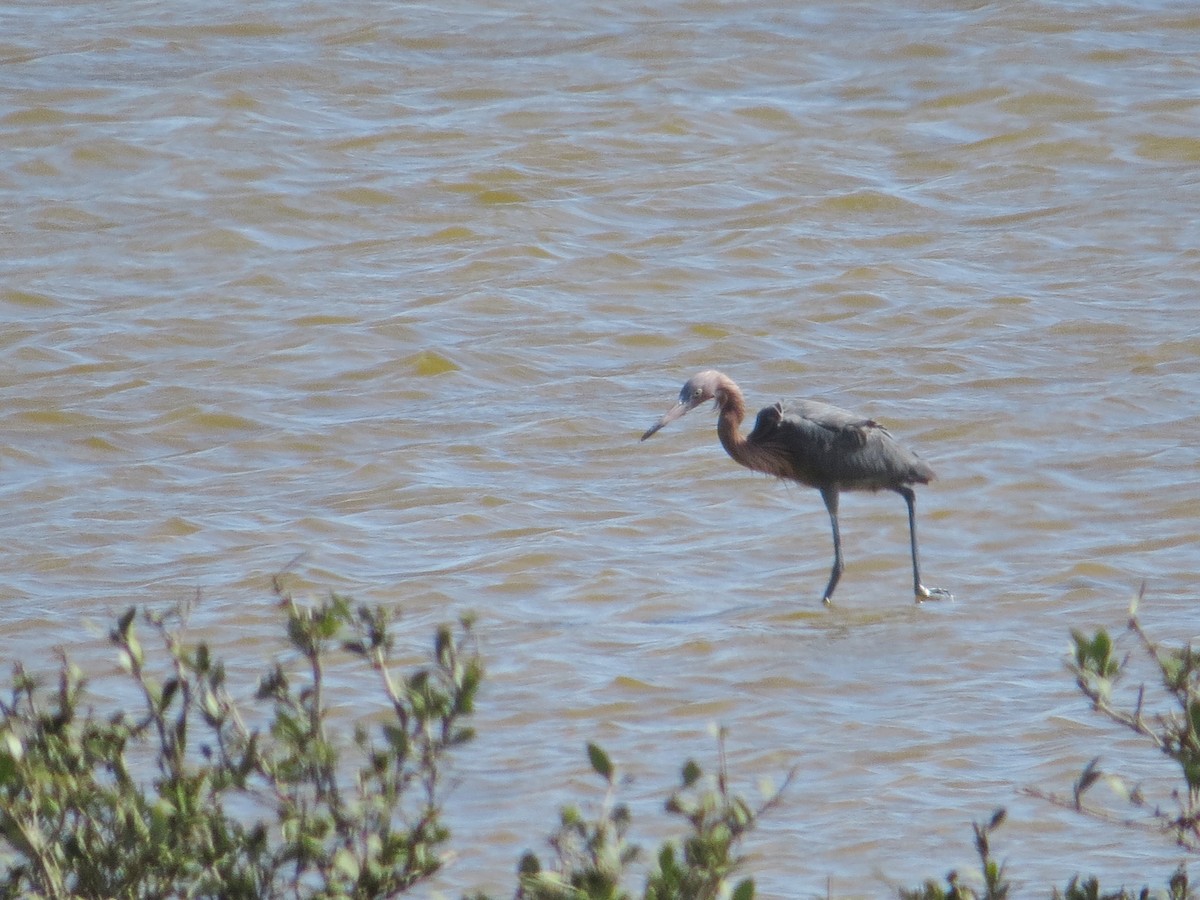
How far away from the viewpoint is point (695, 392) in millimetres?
8484

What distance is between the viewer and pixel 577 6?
16.2 meters

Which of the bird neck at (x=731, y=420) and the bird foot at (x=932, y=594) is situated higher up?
the bird neck at (x=731, y=420)

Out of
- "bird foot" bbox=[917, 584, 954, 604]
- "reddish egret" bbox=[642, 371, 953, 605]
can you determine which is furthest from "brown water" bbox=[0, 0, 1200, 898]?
"reddish egret" bbox=[642, 371, 953, 605]

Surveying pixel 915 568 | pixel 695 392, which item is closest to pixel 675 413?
pixel 695 392

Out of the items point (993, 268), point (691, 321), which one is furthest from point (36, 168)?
point (993, 268)

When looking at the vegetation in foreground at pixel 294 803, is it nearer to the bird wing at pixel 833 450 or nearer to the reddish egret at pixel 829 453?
the reddish egret at pixel 829 453

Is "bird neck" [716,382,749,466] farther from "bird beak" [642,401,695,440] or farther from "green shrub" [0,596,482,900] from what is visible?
"green shrub" [0,596,482,900]

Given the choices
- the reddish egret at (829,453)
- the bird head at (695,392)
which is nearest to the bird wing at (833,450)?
the reddish egret at (829,453)

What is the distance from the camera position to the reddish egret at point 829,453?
7.95 metres

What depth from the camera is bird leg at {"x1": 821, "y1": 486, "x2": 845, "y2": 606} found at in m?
7.56

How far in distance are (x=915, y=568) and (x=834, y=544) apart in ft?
1.27

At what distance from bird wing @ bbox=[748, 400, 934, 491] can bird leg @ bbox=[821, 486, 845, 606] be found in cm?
5

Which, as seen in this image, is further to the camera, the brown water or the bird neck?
the bird neck

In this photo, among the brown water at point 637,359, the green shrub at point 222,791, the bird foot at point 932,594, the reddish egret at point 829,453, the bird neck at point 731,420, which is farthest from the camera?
the bird neck at point 731,420
